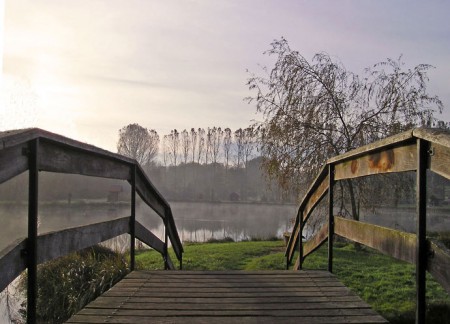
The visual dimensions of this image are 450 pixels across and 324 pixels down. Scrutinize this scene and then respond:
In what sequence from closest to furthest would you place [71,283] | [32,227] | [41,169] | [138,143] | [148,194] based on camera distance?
[32,227], [41,169], [148,194], [71,283], [138,143]

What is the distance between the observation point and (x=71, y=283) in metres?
8.02

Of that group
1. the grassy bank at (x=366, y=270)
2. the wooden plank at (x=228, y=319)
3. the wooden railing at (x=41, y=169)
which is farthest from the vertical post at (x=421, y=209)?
the grassy bank at (x=366, y=270)

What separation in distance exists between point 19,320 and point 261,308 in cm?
601

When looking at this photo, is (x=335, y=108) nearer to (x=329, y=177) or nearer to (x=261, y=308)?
(x=329, y=177)

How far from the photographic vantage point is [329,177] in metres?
4.32

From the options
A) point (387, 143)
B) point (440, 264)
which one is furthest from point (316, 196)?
point (440, 264)

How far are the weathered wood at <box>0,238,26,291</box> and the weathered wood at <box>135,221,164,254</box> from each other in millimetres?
2154

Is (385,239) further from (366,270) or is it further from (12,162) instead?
(366,270)

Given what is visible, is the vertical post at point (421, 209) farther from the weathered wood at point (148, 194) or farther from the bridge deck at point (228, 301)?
the weathered wood at point (148, 194)

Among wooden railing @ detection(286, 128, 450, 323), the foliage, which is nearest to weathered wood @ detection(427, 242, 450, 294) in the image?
wooden railing @ detection(286, 128, 450, 323)

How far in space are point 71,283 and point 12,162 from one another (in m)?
6.55

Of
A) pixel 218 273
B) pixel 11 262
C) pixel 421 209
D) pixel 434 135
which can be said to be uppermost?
pixel 434 135

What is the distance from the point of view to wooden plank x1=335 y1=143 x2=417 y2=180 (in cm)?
238

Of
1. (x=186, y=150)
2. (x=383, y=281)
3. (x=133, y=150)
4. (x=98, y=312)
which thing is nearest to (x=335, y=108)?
(x=383, y=281)
